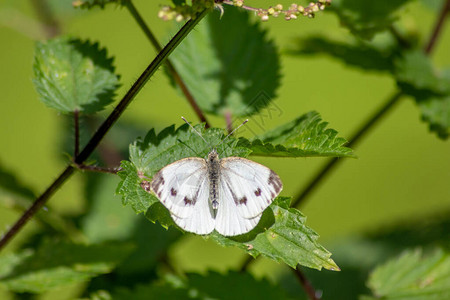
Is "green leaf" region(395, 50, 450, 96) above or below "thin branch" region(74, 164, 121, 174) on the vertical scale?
above

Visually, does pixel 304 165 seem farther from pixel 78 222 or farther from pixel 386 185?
pixel 78 222

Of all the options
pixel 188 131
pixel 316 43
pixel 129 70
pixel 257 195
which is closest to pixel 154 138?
pixel 188 131

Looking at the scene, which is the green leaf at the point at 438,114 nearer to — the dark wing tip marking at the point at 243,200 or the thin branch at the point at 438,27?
the thin branch at the point at 438,27

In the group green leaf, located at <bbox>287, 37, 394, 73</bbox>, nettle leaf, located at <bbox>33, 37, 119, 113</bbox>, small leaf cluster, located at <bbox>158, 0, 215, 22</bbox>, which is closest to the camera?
small leaf cluster, located at <bbox>158, 0, 215, 22</bbox>

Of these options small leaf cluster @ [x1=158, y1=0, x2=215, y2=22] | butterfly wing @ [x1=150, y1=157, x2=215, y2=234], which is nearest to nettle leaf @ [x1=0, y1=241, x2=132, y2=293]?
butterfly wing @ [x1=150, y1=157, x2=215, y2=234]

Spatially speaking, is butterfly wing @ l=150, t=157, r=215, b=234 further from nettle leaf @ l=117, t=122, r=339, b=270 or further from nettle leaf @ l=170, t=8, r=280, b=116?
nettle leaf @ l=170, t=8, r=280, b=116
